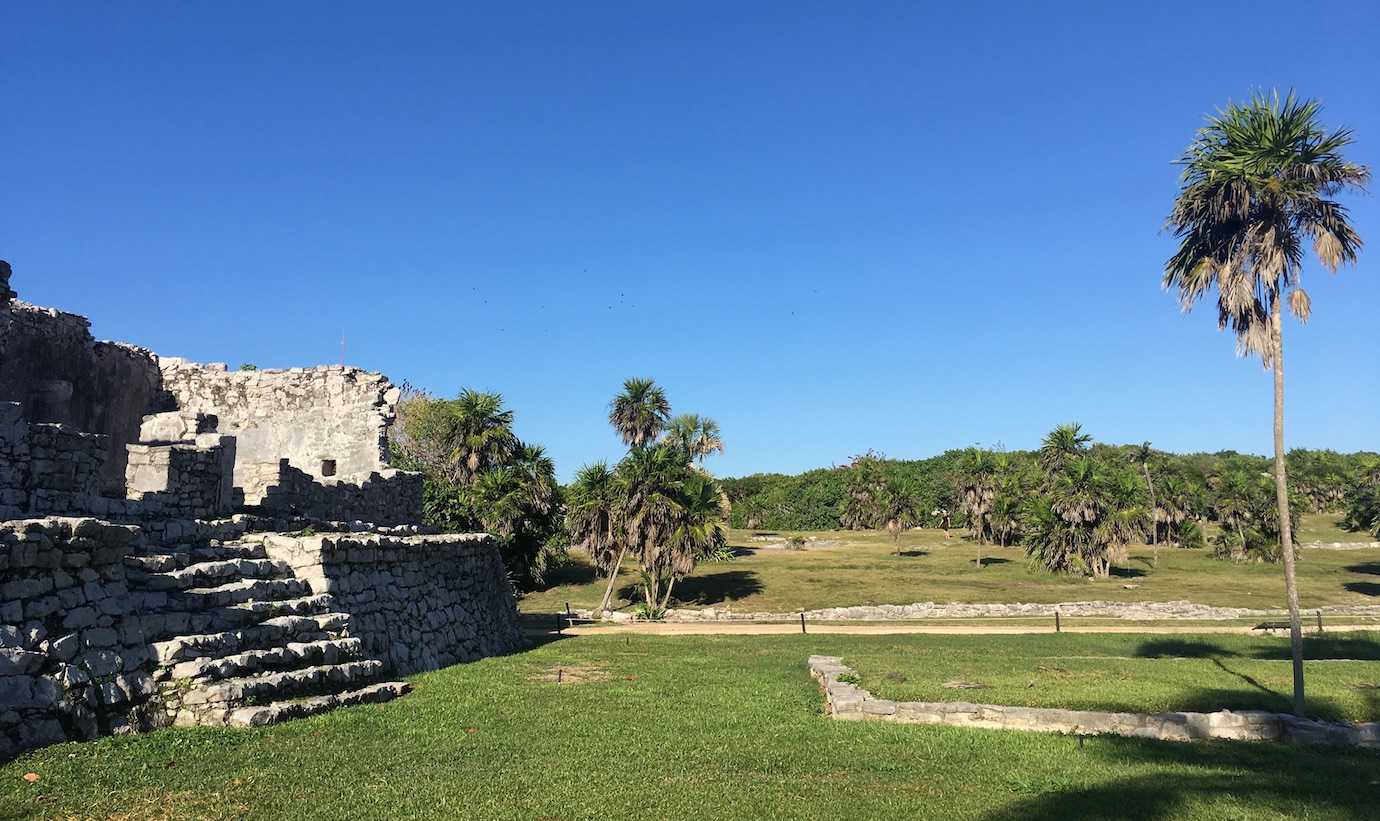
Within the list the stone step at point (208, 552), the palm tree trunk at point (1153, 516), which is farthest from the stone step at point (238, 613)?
the palm tree trunk at point (1153, 516)

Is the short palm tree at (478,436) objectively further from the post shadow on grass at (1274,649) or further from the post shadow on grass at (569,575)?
the post shadow on grass at (1274,649)

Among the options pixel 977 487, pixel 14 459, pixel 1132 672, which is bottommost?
pixel 1132 672

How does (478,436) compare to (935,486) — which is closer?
(478,436)

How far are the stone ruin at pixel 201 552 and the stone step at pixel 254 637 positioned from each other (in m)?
0.03

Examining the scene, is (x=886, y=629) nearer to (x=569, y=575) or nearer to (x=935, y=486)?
(x=569, y=575)

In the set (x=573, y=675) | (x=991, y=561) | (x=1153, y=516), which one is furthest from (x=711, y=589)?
(x=1153, y=516)

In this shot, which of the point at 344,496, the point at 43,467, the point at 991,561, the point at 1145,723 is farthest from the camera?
the point at 991,561

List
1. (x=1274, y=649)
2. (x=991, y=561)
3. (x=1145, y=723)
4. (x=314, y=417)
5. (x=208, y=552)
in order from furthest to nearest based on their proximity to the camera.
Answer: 1. (x=991, y=561)
2. (x=1274, y=649)
3. (x=314, y=417)
4. (x=208, y=552)
5. (x=1145, y=723)

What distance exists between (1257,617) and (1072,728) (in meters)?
31.8

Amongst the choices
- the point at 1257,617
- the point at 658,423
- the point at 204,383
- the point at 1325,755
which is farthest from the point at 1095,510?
the point at 204,383

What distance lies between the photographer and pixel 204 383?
61.7ft

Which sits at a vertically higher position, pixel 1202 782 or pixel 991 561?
pixel 1202 782

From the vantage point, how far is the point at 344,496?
701 inches

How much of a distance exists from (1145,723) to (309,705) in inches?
394
